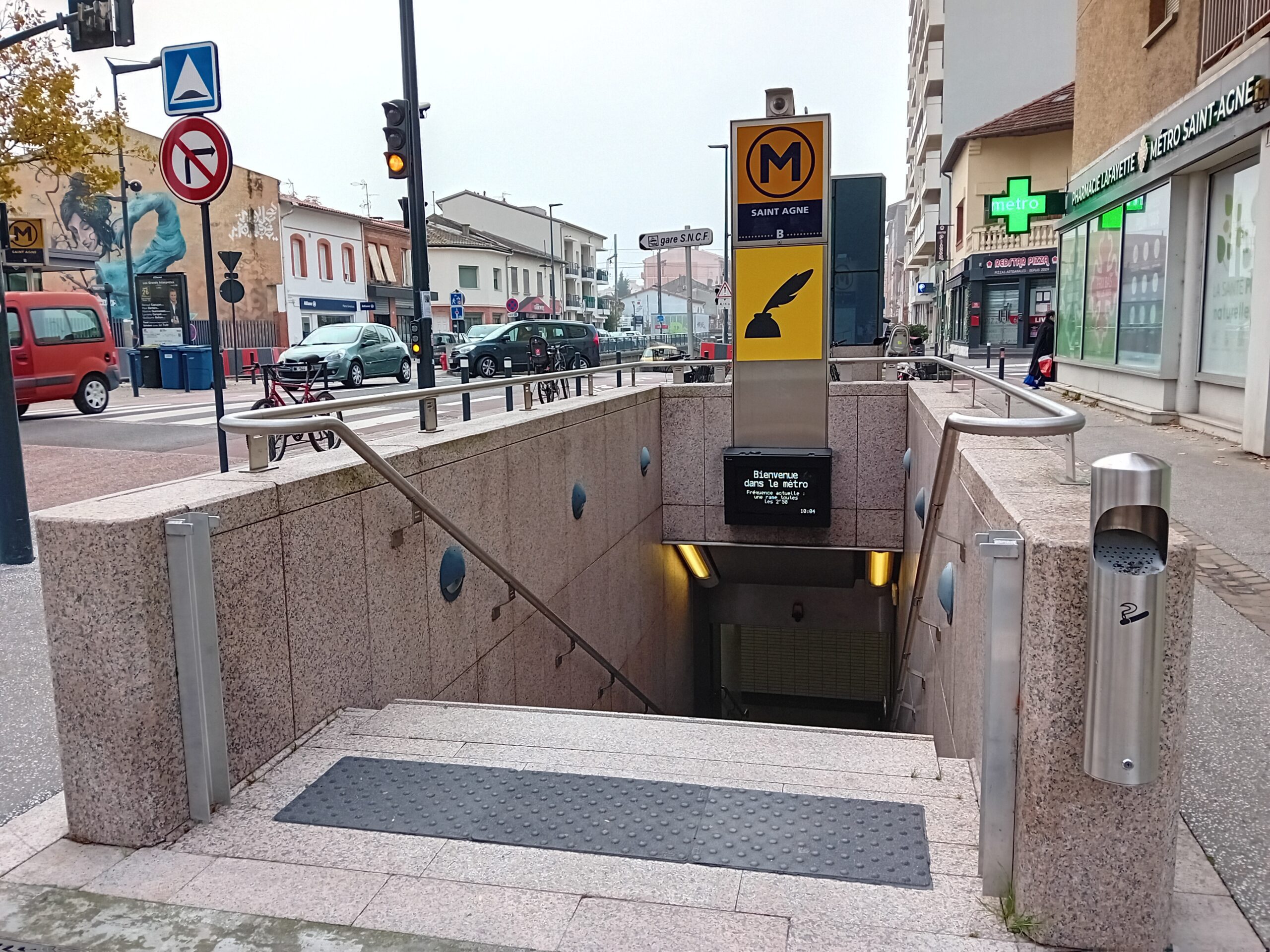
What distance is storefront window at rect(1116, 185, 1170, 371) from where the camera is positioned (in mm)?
12453

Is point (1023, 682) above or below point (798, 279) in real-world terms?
below

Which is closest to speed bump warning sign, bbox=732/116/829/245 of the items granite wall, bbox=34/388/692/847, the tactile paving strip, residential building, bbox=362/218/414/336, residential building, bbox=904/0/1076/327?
granite wall, bbox=34/388/692/847

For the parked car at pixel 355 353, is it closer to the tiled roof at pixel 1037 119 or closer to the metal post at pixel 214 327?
the metal post at pixel 214 327

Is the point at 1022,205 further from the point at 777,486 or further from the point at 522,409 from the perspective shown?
the point at 522,409

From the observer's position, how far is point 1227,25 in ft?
33.9

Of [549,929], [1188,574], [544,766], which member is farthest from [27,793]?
[1188,574]

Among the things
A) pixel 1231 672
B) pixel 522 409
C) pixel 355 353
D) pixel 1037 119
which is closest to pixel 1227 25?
pixel 522 409

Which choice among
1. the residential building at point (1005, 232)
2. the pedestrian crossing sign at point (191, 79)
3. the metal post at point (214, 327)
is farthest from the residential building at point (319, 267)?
the pedestrian crossing sign at point (191, 79)

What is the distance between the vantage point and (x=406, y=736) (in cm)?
361

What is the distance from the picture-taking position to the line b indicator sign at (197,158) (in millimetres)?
6574

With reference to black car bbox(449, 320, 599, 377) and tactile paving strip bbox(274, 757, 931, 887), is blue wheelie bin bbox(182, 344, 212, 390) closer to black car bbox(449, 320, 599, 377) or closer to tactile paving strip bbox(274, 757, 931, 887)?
black car bbox(449, 320, 599, 377)

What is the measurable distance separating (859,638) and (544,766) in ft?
38.8

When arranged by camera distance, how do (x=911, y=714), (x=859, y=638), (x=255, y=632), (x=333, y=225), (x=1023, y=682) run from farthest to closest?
(x=333, y=225) → (x=859, y=638) → (x=911, y=714) → (x=255, y=632) → (x=1023, y=682)

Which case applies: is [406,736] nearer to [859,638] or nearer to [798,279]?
[798,279]
